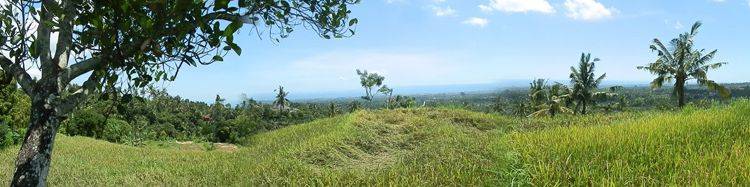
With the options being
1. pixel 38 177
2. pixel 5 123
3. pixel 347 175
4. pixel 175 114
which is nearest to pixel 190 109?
pixel 175 114

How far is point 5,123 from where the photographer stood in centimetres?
2075

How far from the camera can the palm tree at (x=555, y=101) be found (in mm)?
45594

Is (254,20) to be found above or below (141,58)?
above

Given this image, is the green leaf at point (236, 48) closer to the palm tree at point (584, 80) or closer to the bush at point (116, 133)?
the bush at point (116, 133)

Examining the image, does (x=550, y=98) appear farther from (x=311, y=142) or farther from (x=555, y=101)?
(x=311, y=142)

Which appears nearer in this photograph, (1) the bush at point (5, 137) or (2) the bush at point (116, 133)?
(1) the bush at point (5, 137)

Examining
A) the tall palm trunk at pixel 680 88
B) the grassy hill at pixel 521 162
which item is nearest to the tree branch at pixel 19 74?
the grassy hill at pixel 521 162

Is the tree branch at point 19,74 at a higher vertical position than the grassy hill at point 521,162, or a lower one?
higher

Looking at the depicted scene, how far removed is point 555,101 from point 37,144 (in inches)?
1723

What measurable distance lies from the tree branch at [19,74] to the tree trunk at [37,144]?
219mm

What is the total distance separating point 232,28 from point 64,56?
2298mm

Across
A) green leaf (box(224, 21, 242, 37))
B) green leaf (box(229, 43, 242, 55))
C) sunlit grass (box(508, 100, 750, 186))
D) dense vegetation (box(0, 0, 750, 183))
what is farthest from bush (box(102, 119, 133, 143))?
green leaf (box(224, 21, 242, 37))

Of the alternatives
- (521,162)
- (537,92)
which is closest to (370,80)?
(537,92)

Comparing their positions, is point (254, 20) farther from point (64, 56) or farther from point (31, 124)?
point (31, 124)
